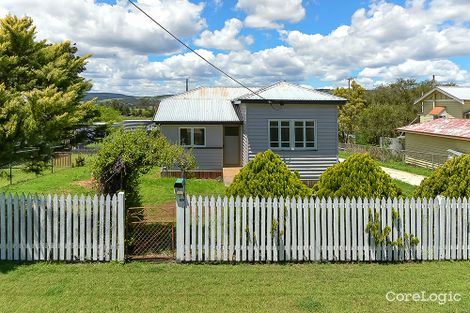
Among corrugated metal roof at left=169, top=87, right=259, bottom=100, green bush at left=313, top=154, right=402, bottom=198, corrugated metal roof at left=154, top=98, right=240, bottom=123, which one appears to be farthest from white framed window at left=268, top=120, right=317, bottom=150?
green bush at left=313, top=154, right=402, bottom=198

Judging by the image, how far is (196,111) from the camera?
818 inches

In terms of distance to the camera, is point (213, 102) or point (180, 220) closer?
point (180, 220)

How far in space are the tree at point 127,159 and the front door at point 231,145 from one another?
12259 millimetres

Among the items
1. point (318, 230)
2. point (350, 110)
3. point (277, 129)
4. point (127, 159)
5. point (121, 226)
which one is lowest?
point (318, 230)

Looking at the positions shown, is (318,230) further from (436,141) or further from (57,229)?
(436,141)

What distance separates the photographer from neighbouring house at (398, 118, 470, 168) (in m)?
24.0

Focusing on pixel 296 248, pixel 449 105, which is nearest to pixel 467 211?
pixel 296 248

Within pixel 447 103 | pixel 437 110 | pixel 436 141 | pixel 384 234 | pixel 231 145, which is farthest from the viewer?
pixel 437 110

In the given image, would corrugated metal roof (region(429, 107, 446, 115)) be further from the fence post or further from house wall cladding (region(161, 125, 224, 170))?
the fence post

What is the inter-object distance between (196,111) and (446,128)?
16.7 meters

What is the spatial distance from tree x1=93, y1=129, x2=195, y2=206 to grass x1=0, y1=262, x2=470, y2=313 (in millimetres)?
1745

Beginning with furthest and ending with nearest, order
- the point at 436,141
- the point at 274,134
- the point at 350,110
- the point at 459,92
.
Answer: the point at 350,110, the point at 459,92, the point at 436,141, the point at 274,134

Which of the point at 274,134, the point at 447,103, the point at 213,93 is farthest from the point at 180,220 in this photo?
the point at 447,103

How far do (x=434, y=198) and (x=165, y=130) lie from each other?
13266 millimetres
